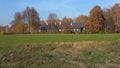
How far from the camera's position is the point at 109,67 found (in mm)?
14852

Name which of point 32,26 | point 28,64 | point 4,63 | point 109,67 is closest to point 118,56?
point 109,67

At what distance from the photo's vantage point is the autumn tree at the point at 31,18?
458 ft

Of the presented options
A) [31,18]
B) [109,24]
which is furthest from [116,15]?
[31,18]

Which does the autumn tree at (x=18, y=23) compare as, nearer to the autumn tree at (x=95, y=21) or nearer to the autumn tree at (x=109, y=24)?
the autumn tree at (x=95, y=21)

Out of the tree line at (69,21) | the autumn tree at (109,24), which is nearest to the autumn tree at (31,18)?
the tree line at (69,21)

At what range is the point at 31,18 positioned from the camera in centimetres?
14038

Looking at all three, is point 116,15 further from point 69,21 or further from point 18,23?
point 18,23

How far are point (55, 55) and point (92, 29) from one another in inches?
4081

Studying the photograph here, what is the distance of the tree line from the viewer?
119188 mm

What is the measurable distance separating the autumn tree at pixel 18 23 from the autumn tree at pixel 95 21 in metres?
37.0

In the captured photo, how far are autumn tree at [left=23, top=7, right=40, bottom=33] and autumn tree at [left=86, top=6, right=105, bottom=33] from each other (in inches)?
1283

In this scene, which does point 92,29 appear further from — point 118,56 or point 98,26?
point 118,56

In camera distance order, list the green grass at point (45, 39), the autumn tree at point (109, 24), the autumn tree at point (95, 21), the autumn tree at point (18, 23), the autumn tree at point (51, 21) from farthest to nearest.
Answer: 1. the autumn tree at point (51, 21)
2. the autumn tree at point (18, 23)
3. the autumn tree at point (109, 24)
4. the autumn tree at point (95, 21)
5. the green grass at point (45, 39)

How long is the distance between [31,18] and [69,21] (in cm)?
3017
